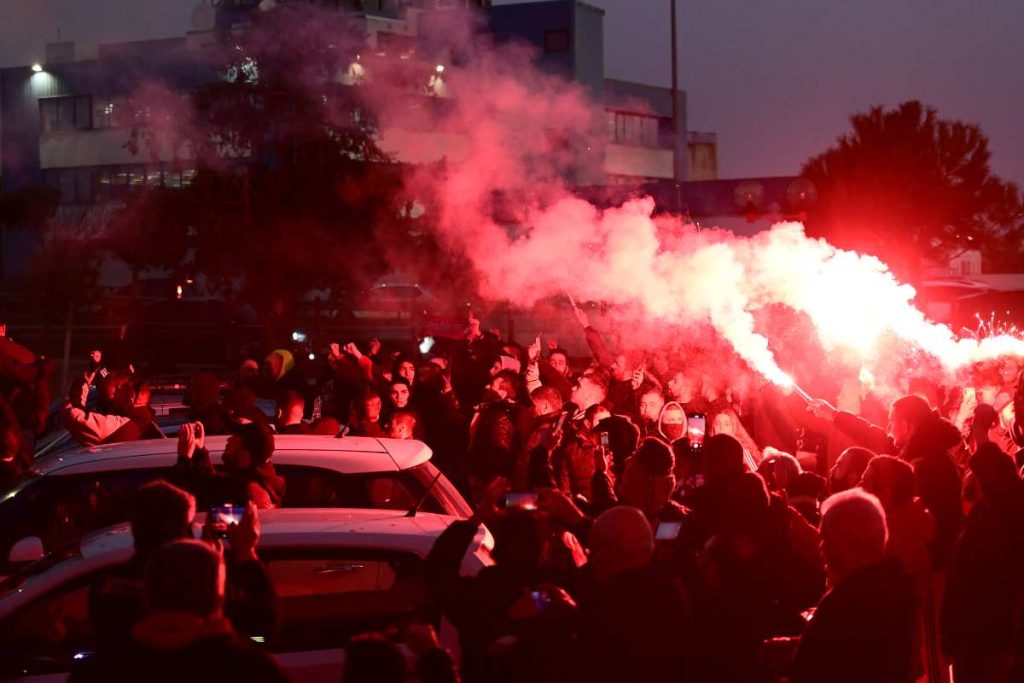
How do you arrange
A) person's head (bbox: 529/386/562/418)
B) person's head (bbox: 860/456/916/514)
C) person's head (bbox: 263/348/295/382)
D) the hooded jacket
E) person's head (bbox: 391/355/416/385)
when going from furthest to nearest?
1. person's head (bbox: 263/348/295/382)
2. person's head (bbox: 391/355/416/385)
3. person's head (bbox: 529/386/562/418)
4. the hooded jacket
5. person's head (bbox: 860/456/916/514)

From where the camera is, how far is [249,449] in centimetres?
646

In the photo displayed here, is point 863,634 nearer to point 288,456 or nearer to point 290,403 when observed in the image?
point 288,456

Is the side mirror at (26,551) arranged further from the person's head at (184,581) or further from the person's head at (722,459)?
the person's head at (722,459)

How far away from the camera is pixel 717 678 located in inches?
188

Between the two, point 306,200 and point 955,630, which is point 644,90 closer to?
point 306,200

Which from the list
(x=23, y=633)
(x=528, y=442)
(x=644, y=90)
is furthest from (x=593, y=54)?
(x=23, y=633)

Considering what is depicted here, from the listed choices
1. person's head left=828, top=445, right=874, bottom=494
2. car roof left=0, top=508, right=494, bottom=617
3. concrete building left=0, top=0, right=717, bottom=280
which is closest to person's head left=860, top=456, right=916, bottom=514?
person's head left=828, top=445, right=874, bottom=494

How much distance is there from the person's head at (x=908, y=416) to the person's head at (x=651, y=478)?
1680 millimetres

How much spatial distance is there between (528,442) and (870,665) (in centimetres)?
485

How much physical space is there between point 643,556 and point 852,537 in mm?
736

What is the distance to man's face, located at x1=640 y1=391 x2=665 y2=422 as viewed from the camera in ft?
34.4

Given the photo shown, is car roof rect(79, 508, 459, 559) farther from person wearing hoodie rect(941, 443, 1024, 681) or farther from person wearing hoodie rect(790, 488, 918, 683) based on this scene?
person wearing hoodie rect(941, 443, 1024, 681)

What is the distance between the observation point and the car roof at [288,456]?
6.75 metres

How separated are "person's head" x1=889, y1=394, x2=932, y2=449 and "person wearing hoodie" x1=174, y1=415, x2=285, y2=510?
11.6 ft
